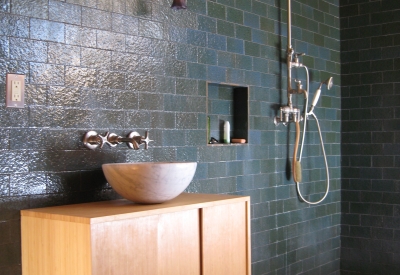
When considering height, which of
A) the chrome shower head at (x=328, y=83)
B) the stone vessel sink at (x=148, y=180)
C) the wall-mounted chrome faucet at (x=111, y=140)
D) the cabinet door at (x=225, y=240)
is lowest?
the cabinet door at (x=225, y=240)

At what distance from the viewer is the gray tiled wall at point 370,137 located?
452cm

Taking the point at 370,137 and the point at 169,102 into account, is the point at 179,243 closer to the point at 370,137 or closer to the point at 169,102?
the point at 169,102

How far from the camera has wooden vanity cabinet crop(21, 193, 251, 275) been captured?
2.10 m

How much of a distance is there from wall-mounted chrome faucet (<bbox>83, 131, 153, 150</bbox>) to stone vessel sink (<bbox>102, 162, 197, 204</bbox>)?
0.24 m

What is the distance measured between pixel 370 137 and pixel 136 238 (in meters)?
3.01

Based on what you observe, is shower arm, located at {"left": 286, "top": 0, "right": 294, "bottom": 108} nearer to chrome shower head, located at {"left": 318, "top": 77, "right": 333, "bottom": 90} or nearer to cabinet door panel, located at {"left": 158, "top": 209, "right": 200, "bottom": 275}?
chrome shower head, located at {"left": 318, "top": 77, "right": 333, "bottom": 90}

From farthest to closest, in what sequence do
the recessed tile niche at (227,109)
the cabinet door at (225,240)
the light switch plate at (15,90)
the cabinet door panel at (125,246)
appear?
the recessed tile niche at (227,109)
the cabinet door at (225,240)
the light switch plate at (15,90)
the cabinet door panel at (125,246)

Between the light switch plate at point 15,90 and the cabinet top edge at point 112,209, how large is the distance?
474mm

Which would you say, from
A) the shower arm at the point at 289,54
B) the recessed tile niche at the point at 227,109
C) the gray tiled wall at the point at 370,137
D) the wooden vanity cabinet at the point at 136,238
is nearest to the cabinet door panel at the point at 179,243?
the wooden vanity cabinet at the point at 136,238

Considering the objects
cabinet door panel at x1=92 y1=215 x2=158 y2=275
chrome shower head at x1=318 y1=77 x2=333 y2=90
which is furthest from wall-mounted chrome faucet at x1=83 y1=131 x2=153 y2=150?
chrome shower head at x1=318 y1=77 x2=333 y2=90

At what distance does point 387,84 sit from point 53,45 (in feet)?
10.1

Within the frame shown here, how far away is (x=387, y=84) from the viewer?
4543mm

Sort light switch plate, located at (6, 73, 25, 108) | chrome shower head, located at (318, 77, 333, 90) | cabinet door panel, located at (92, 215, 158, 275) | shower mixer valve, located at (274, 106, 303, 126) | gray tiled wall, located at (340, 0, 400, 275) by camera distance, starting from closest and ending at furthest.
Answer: cabinet door panel, located at (92, 215, 158, 275) → light switch plate, located at (6, 73, 25, 108) → shower mixer valve, located at (274, 106, 303, 126) → chrome shower head, located at (318, 77, 333, 90) → gray tiled wall, located at (340, 0, 400, 275)

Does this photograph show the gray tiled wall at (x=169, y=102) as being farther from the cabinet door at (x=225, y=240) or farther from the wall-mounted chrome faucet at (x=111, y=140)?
the cabinet door at (x=225, y=240)
